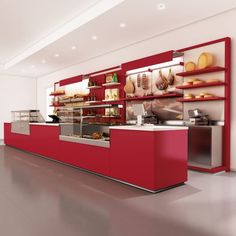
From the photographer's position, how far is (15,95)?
40.9ft

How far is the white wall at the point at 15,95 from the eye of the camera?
39.7 ft

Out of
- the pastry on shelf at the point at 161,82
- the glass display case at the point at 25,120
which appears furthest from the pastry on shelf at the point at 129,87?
the glass display case at the point at 25,120

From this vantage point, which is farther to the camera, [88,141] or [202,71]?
[202,71]

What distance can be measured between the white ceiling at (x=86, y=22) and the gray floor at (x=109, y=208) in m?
3.29

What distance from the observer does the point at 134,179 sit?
3.76 metres

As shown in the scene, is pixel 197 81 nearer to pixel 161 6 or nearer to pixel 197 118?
pixel 197 118

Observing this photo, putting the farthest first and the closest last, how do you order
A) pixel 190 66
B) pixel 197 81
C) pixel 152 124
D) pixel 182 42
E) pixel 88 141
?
1. pixel 182 42
2. pixel 190 66
3. pixel 197 81
4. pixel 88 141
5. pixel 152 124

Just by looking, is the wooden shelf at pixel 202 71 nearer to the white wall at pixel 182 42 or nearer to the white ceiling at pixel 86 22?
the white wall at pixel 182 42

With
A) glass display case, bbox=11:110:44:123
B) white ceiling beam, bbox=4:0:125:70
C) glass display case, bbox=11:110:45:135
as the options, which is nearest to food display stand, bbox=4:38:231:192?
glass display case, bbox=11:110:45:135

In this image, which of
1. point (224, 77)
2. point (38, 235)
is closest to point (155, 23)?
point (224, 77)

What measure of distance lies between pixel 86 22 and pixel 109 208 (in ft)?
13.9

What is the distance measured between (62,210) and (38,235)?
628mm

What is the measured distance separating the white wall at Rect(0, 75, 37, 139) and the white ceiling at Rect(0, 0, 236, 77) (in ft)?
12.7

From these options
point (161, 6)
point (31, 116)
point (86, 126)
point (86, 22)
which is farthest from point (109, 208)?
point (31, 116)
